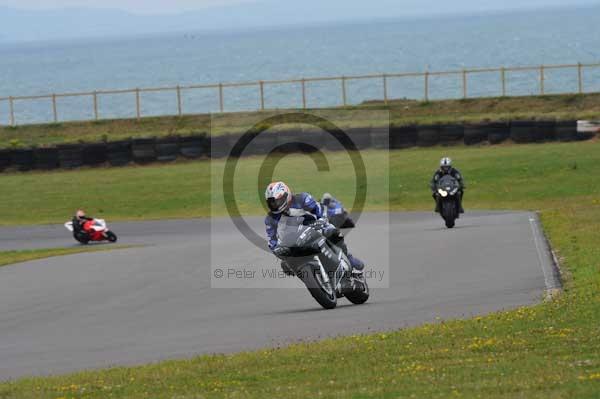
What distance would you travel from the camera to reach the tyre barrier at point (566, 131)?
42.5 meters

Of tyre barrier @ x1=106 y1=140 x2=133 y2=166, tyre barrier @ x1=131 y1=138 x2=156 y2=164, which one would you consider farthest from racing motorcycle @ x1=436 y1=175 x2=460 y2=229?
tyre barrier @ x1=106 y1=140 x2=133 y2=166

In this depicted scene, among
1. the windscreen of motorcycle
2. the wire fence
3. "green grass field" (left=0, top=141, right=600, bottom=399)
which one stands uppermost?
the wire fence

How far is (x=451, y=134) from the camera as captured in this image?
43969 millimetres

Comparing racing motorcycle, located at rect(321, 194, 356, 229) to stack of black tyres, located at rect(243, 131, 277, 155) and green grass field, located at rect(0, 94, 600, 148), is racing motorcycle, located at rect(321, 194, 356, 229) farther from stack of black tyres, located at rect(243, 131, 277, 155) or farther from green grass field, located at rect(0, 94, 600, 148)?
green grass field, located at rect(0, 94, 600, 148)

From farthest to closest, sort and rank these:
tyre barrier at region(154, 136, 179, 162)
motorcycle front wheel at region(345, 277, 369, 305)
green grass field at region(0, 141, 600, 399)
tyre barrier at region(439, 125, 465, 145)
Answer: tyre barrier at region(154, 136, 179, 162) → tyre barrier at region(439, 125, 465, 145) → motorcycle front wheel at region(345, 277, 369, 305) → green grass field at region(0, 141, 600, 399)

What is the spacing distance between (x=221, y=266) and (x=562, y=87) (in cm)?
7032

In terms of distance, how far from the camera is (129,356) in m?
12.4

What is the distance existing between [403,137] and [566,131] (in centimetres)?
595

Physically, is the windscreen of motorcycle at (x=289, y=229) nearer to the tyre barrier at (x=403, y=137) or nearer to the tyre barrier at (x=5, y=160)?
the tyre barrier at (x=403, y=137)

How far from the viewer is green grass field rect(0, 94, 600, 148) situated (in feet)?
156

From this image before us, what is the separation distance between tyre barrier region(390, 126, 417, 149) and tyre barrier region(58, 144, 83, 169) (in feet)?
38.4

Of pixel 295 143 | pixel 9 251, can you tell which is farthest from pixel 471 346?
pixel 295 143

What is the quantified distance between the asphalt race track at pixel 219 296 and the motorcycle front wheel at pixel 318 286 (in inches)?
13.6

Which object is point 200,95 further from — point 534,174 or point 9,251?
point 9,251
